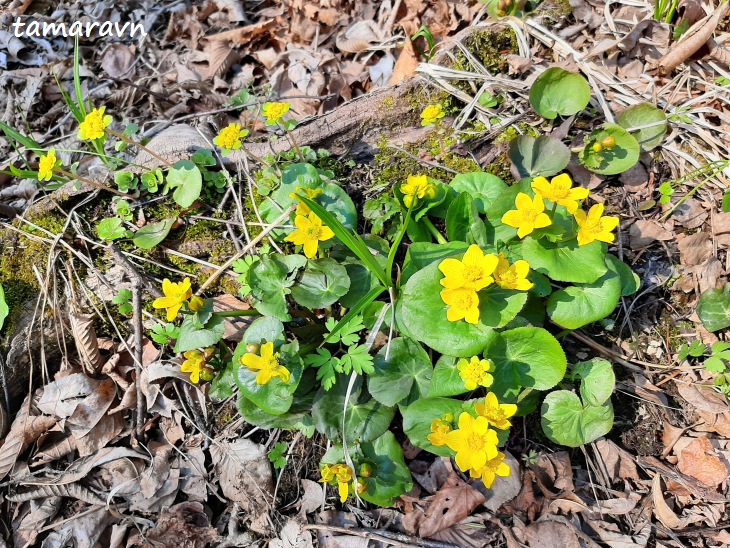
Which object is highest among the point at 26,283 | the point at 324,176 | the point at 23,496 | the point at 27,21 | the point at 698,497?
the point at 27,21

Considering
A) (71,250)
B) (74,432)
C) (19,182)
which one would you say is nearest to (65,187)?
(71,250)

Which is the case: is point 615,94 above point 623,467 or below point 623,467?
above

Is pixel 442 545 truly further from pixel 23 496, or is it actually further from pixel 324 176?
pixel 23 496

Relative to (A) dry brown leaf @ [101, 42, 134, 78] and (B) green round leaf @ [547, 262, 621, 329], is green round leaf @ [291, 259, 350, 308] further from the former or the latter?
(A) dry brown leaf @ [101, 42, 134, 78]

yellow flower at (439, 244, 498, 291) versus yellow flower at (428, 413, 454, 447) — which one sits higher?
yellow flower at (439, 244, 498, 291)

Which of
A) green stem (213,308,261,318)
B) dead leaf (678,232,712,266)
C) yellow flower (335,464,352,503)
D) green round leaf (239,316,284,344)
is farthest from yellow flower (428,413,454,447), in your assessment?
dead leaf (678,232,712,266)

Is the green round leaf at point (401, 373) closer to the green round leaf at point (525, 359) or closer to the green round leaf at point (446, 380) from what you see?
the green round leaf at point (446, 380)

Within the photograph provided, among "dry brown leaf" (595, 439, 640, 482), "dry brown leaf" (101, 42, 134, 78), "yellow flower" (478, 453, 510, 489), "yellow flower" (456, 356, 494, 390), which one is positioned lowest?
"dry brown leaf" (595, 439, 640, 482)
